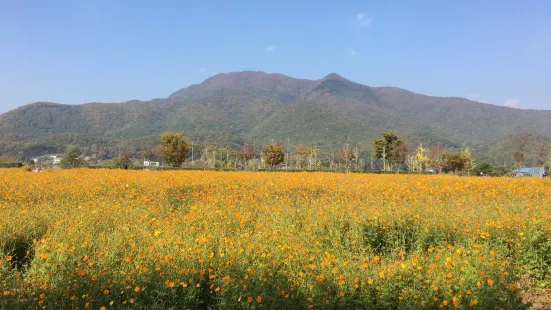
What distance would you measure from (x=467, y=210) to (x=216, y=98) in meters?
198

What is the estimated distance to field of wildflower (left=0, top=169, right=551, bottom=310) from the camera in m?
4.01

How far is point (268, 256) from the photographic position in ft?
15.9

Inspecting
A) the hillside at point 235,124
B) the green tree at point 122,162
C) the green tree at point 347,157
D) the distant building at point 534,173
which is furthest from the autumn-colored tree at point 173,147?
the hillside at point 235,124

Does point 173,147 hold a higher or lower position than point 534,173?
higher

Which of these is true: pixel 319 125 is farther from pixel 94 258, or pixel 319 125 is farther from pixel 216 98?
pixel 94 258

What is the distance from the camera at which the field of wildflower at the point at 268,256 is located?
4.01 metres

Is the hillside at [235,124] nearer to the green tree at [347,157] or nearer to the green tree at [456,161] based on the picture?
the green tree at [347,157]

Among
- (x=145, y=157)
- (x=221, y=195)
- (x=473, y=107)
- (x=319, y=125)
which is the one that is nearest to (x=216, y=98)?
(x=319, y=125)

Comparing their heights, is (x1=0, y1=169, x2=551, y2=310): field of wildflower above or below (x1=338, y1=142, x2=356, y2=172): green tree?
below

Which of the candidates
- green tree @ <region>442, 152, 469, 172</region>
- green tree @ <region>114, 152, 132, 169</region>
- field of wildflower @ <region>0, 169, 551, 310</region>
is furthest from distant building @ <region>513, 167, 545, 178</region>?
green tree @ <region>114, 152, 132, 169</region>

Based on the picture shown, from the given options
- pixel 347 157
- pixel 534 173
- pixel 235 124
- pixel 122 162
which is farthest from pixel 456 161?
pixel 235 124

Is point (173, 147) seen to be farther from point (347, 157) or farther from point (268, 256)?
point (347, 157)

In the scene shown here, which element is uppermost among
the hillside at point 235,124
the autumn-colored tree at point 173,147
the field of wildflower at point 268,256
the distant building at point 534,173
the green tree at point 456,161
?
the hillside at point 235,124

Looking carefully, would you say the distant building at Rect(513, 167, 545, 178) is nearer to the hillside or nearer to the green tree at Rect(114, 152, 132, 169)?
the green tree at Rect(114, 152, 132, 169)
